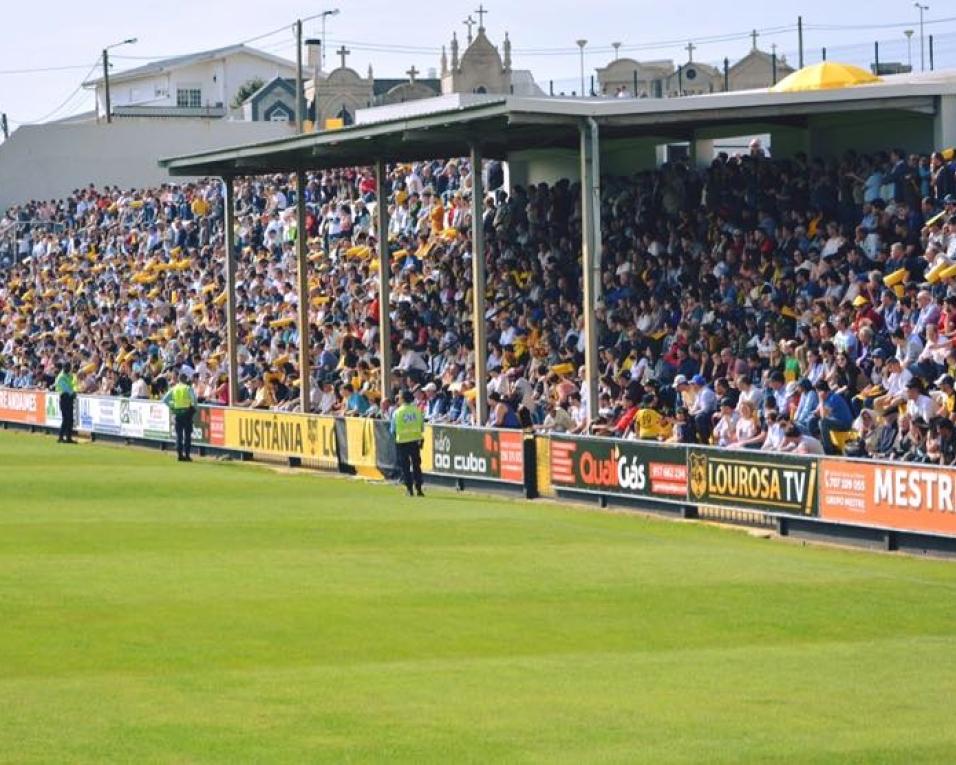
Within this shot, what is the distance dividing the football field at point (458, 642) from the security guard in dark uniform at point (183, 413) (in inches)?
485

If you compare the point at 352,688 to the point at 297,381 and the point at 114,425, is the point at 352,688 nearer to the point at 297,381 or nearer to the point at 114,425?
the point at 297,381

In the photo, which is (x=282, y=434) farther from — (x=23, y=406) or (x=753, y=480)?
(x=23, y=406)

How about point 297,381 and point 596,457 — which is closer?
point 596,457

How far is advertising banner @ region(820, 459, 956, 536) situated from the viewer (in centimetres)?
2277

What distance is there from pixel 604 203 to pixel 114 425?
14937 mm

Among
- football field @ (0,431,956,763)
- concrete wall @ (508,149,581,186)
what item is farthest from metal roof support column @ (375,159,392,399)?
football field @ (0,431,956,763)

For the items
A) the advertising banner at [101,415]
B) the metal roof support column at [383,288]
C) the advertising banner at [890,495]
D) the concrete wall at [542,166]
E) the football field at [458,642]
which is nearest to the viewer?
the football field at [458,642]

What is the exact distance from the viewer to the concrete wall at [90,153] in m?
76.8

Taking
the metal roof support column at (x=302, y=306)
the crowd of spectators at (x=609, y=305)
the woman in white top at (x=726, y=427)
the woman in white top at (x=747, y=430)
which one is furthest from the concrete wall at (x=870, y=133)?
the metal roof support column at (x=302, y=306)

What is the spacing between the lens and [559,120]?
32.5 m

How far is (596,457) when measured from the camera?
2981 centimetres

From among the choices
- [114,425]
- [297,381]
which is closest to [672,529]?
[297,381]

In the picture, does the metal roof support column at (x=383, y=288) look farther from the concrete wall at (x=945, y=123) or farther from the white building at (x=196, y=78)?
the white building at (x=196, y=78)

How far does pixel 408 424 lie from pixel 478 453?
232 cm
